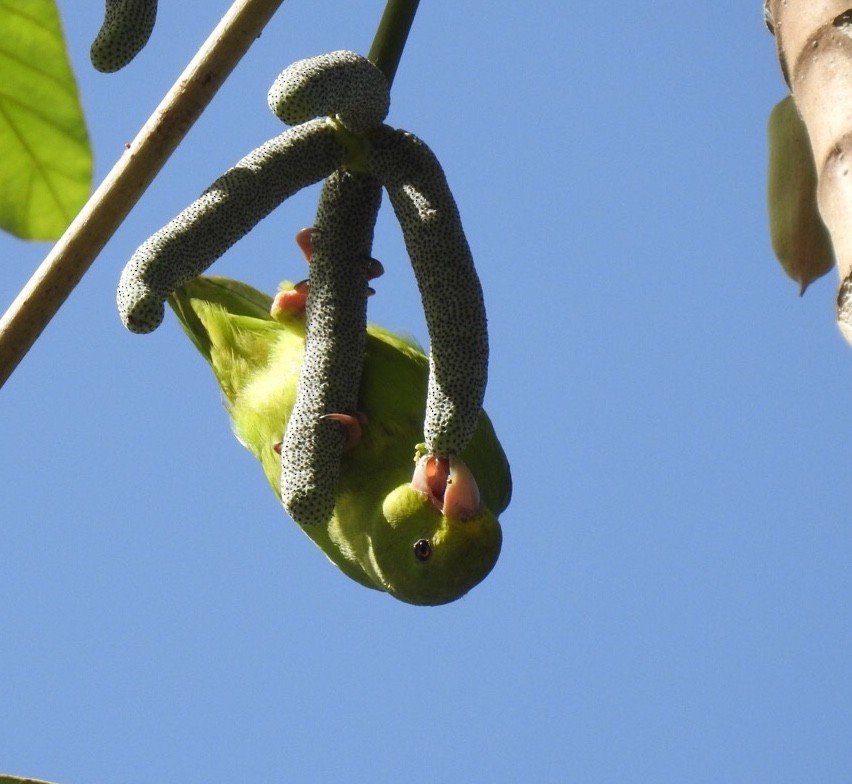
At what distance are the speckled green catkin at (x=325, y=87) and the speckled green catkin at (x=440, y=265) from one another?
0.13 metres

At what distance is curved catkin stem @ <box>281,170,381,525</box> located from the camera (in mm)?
1863

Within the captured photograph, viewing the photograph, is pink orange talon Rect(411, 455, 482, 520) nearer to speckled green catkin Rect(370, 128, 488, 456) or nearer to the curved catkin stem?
the curved catkin stem

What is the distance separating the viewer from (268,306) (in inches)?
140

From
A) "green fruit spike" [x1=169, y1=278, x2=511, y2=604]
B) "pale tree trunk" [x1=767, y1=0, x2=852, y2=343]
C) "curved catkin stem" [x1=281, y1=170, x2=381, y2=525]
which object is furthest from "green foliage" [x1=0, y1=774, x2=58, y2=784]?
"green fruit spike" [x1=169, y1=278, x2=511, y2=604]

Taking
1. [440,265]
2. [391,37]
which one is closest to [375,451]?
[440,265]

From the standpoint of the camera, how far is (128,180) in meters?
1.51

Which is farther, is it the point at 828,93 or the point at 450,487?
the point at 450,487

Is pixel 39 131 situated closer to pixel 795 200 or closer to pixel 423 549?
pixel 795 200

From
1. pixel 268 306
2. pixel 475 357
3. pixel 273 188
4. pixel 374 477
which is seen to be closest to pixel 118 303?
pixel 273 188

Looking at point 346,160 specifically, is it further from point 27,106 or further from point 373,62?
point 27,106

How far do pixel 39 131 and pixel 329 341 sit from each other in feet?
1.95

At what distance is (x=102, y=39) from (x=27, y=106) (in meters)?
0.33

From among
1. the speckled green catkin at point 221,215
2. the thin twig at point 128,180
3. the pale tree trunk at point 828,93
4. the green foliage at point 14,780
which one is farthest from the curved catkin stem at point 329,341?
the pale tree trunk at point 828,93

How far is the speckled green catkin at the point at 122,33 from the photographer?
157 centimetres
